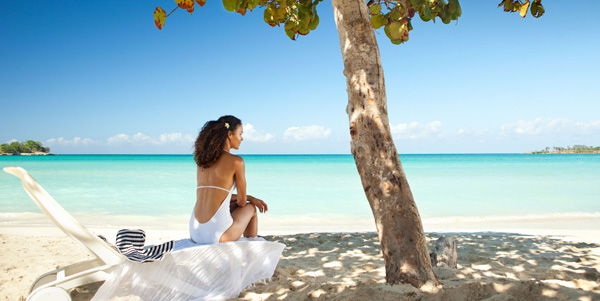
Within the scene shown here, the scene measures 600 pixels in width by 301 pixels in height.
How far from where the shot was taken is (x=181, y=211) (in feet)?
33.6

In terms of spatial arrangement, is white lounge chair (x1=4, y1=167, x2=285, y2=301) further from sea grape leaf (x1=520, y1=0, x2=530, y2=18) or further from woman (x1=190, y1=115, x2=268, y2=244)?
sea grape leaf (x1=520, y1=0, x2=530, y2=18)

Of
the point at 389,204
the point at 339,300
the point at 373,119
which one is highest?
the point at 373,119

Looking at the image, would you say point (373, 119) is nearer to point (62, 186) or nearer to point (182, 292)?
point (182, 292)

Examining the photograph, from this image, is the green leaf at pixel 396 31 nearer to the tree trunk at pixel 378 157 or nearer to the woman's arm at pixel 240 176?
the tree trunk at pixel 378 157

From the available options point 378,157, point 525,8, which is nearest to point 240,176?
point 378,157

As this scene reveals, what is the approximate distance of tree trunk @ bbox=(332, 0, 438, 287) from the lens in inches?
89.0

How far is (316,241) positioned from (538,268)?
8.45ft

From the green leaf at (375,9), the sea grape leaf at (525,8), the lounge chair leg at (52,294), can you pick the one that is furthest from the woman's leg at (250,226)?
the sea grape leaf at (525,8)

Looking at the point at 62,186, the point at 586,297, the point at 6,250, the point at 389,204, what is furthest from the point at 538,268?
the point at 62,186

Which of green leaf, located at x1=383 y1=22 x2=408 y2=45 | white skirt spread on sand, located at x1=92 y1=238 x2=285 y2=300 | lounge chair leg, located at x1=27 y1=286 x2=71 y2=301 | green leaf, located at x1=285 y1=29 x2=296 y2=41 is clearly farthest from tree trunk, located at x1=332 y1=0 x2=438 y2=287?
lounge chair leg, located at x1=27 y1=286 x2=71 y2=301

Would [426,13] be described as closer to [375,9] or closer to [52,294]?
[375,9]

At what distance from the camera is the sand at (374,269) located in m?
2.17

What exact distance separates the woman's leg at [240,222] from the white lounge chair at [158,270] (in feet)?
0.37

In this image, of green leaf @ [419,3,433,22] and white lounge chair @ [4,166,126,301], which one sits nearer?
white lounge chair @ [4,166,126,301]
